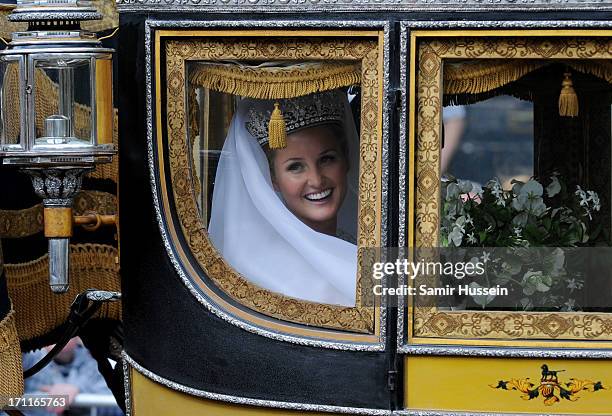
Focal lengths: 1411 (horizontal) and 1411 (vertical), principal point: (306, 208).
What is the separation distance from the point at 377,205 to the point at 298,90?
365mm

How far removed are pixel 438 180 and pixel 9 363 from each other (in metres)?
1.33

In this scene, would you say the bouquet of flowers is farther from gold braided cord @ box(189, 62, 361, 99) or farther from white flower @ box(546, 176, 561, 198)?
gold braided cord @ box(189, 62, 361, 99)

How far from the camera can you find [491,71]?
3580 millimetres

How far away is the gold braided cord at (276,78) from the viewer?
3633mm

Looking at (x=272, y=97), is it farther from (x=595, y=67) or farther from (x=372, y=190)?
(x=595, y=67)

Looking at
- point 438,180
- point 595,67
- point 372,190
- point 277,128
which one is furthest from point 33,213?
point 595,67

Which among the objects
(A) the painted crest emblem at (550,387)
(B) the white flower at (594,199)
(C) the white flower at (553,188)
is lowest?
(A) the painted crest emblem at (550,387)

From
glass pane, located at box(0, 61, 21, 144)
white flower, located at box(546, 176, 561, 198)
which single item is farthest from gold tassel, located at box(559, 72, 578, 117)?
glass pane, located at box(0, 61, 21, 144)

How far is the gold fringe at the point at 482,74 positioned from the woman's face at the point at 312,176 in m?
0.36

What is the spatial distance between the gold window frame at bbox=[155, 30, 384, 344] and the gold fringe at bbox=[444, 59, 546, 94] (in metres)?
0.18

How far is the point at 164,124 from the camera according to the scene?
3723mm

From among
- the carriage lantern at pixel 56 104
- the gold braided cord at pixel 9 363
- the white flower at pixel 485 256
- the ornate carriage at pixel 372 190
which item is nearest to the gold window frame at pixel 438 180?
the ornate carriage at pixel 372 190

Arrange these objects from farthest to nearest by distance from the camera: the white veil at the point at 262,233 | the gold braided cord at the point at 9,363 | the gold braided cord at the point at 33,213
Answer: the gold braided cord at the point at 33,213, the gold braided cord at the point at 9,363, the white veil at the point at 262,233

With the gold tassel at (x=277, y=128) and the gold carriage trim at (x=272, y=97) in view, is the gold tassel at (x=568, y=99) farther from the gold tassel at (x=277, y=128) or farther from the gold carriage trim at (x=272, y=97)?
the gold tassel at (x=277, y=128)
